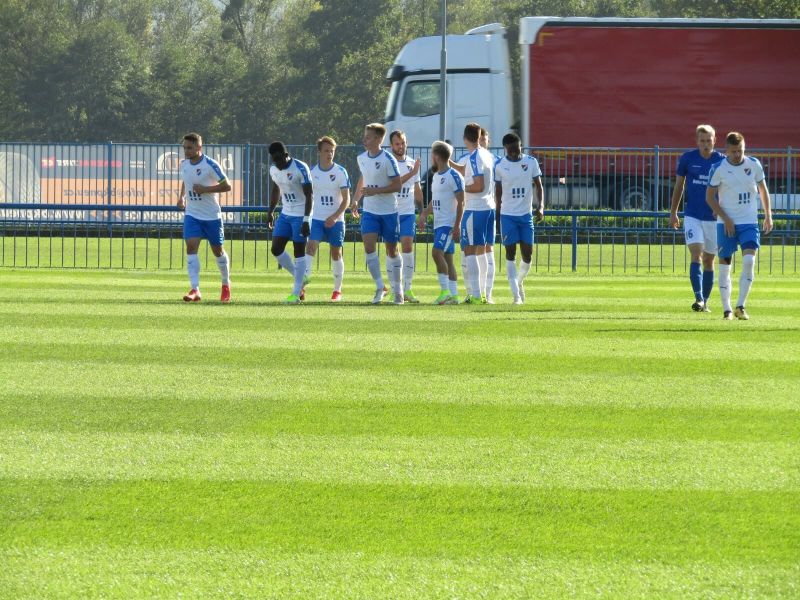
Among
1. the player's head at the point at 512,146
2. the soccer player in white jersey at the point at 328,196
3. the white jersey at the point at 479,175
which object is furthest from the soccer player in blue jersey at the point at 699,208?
the soccer player in white jersey at the point at 328,196

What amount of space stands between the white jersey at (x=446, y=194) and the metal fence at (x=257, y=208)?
337 inches

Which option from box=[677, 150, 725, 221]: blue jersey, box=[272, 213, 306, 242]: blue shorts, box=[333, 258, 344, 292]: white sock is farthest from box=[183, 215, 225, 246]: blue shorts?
box=[677, 150, 725, 221]: blue jersey

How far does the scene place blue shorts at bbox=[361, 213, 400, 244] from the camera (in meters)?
16.5

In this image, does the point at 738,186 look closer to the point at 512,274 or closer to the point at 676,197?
the point at 676,197

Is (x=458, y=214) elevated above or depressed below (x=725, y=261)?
above

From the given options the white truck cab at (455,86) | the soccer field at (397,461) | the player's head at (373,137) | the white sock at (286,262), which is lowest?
the soccer field at (397,461)

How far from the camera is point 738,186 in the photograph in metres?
14.2

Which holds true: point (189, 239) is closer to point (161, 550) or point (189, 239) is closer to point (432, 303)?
point (432, 303)

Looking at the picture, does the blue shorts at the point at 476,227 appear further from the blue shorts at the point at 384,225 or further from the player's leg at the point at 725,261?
the player's leg at the point at 725,261

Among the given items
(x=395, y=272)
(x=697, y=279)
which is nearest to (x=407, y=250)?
(x=395, y=272)

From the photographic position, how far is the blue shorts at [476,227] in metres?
16.6

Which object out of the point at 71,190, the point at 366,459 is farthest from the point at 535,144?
the point at 366,459

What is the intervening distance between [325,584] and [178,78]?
7312 centimetres

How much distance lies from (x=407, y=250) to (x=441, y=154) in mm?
1244
